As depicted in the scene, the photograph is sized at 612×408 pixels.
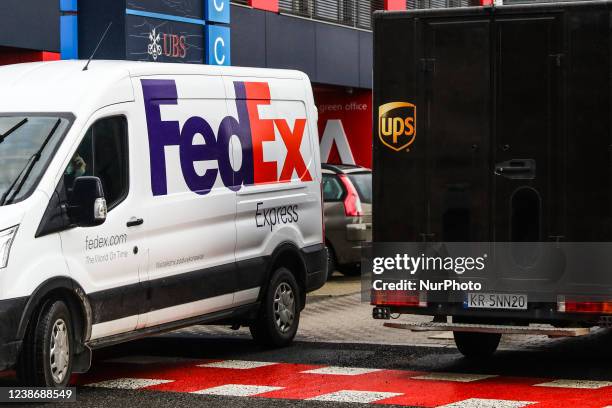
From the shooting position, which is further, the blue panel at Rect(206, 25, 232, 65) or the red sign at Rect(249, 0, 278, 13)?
the red sign at Rect(249, 0, 278, 13)

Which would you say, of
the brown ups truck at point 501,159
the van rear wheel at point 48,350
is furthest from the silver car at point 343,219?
the van rear wheel at point 48,350

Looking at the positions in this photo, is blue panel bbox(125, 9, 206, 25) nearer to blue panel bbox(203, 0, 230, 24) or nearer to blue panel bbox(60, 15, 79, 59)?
blue panel bbox(203, 0, 230, 24)

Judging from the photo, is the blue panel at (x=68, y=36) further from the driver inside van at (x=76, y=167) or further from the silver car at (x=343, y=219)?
the driver inside van at (x=76, y=167)

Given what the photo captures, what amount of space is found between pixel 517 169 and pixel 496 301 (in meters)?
1.01

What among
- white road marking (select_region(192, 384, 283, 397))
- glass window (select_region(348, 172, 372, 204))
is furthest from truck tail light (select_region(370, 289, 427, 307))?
glass window (select_region(348, 172, 372, 204))

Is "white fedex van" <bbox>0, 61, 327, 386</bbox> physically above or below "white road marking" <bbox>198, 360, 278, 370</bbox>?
above

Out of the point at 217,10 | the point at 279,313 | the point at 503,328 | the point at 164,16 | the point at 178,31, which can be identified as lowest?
the point at 279,313

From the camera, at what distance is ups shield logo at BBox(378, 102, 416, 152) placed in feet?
36.5

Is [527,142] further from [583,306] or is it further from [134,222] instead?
[134,222]

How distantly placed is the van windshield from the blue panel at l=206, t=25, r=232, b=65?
12.1 meters

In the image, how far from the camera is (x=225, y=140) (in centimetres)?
1224

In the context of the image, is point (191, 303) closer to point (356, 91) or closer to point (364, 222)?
point (364, 222)

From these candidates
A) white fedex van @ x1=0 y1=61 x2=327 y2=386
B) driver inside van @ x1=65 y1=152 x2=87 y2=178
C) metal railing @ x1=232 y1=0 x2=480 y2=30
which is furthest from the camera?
metal railing @ x1=232 y1=0 x2=480 y2=30

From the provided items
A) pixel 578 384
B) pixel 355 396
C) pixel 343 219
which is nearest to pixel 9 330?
pixel 355 396
